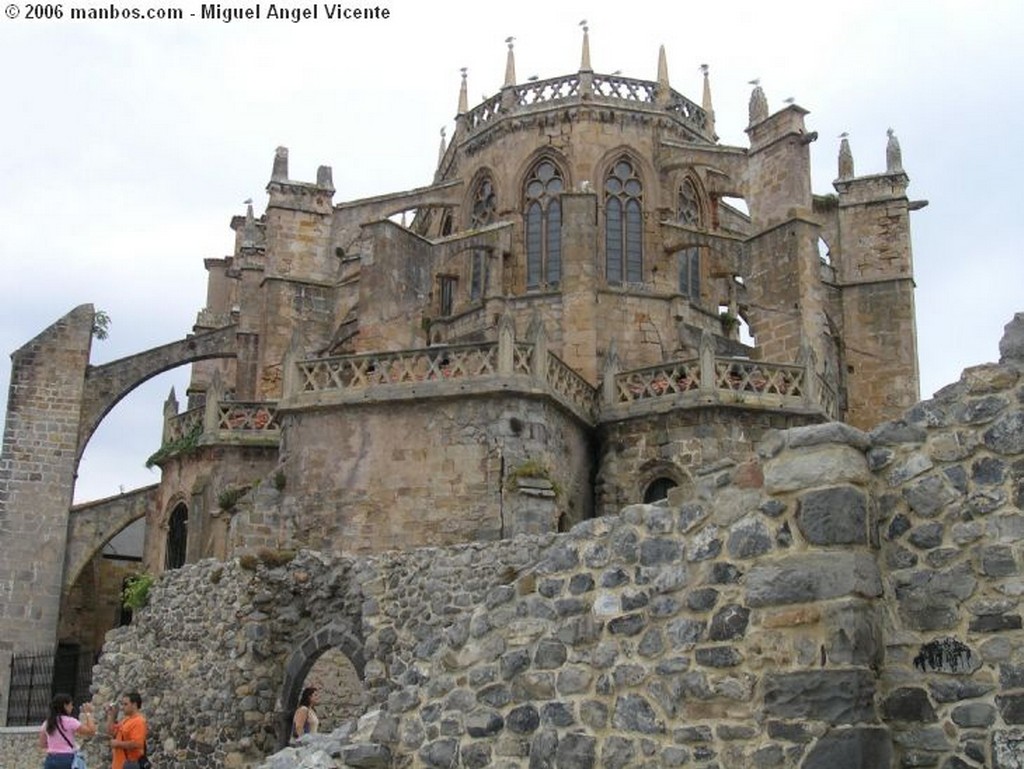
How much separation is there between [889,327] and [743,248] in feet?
15.4

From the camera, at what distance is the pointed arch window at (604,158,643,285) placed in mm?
28141

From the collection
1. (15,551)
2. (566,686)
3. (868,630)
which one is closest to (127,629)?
(15,551)

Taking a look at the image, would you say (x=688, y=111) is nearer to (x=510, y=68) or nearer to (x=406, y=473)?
(x=510, y=68)

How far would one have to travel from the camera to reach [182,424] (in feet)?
89.5

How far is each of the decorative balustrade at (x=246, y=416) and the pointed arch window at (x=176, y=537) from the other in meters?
2.18

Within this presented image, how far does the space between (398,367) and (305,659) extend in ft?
23.9

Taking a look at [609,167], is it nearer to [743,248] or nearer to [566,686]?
[743,248]

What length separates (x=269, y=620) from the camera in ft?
51.7

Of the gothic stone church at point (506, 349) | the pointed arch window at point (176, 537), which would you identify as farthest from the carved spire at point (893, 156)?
the pointed arch window at point (176, 537)

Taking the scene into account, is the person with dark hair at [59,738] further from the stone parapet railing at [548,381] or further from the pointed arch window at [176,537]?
the pointed arch window at [176,537]

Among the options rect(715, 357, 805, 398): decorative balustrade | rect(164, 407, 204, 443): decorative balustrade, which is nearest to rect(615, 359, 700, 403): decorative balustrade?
rect(715, 357, 805, 398): decorative balustrade

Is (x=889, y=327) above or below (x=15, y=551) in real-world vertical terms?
above

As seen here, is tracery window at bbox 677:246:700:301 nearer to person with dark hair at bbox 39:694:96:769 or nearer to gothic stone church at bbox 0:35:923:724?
gothic stone church at bbox 0:35:923:724

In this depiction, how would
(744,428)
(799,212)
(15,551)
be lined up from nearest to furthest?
(744,428), (799,212), (15,551)
